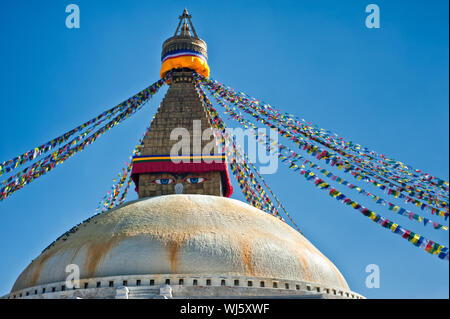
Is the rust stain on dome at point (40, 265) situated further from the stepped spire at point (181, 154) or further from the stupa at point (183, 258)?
the stepped spire at point (181, 154)

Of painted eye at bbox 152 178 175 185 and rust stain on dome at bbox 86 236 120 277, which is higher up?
painted eye at bbox 152 178 175 185

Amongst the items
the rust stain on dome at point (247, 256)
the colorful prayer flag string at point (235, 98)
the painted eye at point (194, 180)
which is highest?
the colorful prayer flag string at point (235, 98)

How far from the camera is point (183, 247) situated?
447 inches

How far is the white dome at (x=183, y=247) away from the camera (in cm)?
1121

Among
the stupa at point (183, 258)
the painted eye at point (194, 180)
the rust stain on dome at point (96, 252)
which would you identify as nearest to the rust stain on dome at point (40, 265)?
the stupa at point (183, 258)

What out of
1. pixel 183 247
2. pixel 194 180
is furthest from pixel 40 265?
pixel 194 180

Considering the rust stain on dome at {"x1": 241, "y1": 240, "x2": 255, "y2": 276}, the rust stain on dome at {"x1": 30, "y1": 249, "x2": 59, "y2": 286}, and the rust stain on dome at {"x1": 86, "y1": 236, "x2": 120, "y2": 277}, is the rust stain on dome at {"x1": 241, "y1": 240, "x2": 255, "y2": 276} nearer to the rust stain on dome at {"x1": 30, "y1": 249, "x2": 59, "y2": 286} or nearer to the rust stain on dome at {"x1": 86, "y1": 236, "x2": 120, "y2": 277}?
the rust stain on dome at {"x1": 86, "y1": 236, "x2": 120, "y2": 277}

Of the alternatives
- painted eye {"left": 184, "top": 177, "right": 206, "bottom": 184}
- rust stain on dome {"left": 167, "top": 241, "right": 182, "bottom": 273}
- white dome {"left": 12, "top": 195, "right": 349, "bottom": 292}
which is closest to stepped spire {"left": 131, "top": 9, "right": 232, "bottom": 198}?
painted eye {"left": 184, "top": 177, "right": 206, "bottom": 184}

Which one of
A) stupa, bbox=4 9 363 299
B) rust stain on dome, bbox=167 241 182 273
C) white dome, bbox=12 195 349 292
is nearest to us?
stupa, bbox=4 9 363 299

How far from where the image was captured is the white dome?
1121cm

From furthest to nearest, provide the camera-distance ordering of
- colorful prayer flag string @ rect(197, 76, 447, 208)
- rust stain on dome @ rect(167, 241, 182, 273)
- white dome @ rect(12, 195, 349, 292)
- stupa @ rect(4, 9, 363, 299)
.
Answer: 1. colorful prayer flag string @ rect(197, 76, 447, 208)
2. white dome @ rect(12, 195, 349, 292)
3. rust stain on dome @ rect(167, 241, 182, 273)
4. stupa @ rect(4, 9, 363, 299)

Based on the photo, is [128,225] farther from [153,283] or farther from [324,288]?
[324,288]

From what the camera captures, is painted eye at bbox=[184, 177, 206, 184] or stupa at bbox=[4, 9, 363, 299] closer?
stupa at bbox=[4, 9, 363, 299]
